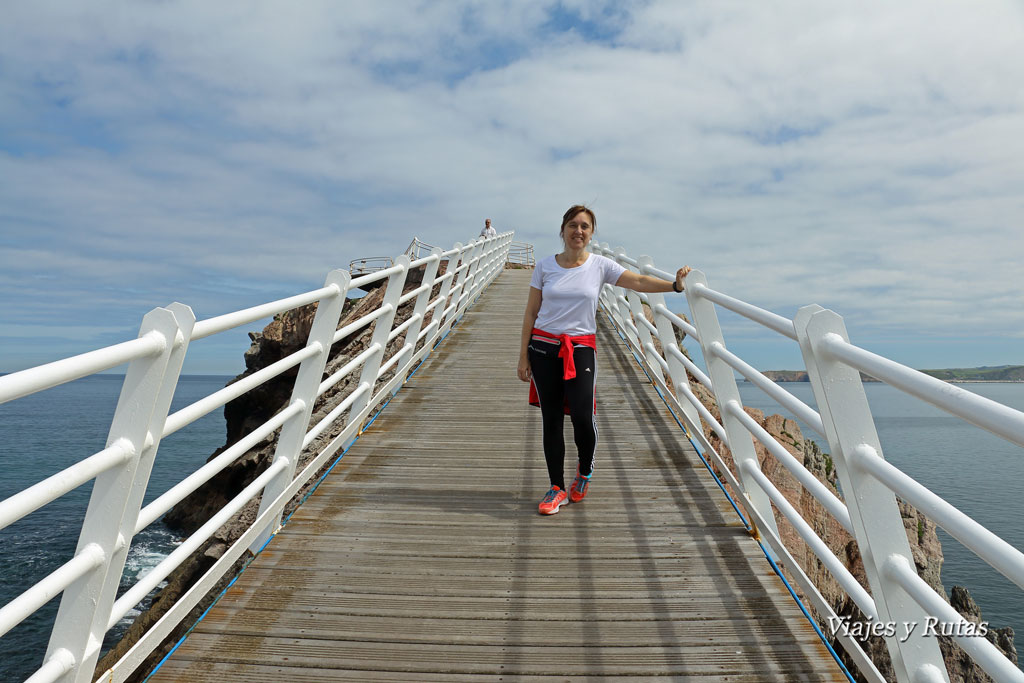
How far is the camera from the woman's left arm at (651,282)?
3756mm

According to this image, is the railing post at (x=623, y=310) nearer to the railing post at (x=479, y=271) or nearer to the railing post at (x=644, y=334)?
the railing post at (x=644, y=334)

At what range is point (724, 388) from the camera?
3.72 meters

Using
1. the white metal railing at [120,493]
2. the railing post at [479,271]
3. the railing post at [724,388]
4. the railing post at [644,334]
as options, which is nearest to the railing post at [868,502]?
the railing post at [724,388]

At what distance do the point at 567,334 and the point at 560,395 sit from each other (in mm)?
381

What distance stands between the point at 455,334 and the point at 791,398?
7.63 metres

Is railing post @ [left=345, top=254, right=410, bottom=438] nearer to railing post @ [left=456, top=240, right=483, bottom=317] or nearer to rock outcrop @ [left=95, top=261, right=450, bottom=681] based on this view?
rock outcrop @ [left=95, top=261, right=450, bottom=681]

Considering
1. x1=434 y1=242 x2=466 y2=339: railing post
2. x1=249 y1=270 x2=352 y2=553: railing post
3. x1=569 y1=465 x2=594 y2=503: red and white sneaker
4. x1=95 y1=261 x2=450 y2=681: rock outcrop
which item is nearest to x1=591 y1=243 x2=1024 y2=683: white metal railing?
x1=569 y1=465 x2=594 y2=503: red and white sneaker

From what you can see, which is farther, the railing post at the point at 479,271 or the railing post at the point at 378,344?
the railing post at the point at 479,271

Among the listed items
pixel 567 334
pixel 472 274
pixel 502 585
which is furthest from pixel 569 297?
pixel 472 274

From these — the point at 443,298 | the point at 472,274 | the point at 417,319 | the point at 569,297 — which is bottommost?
the point at 417,319

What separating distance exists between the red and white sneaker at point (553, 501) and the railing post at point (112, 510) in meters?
2.24

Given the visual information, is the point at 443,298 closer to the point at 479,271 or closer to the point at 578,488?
the point at 578,488

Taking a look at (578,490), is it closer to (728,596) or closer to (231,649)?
(728,596)

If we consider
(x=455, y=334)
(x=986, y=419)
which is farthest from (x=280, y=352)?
(x=986, y=419)
